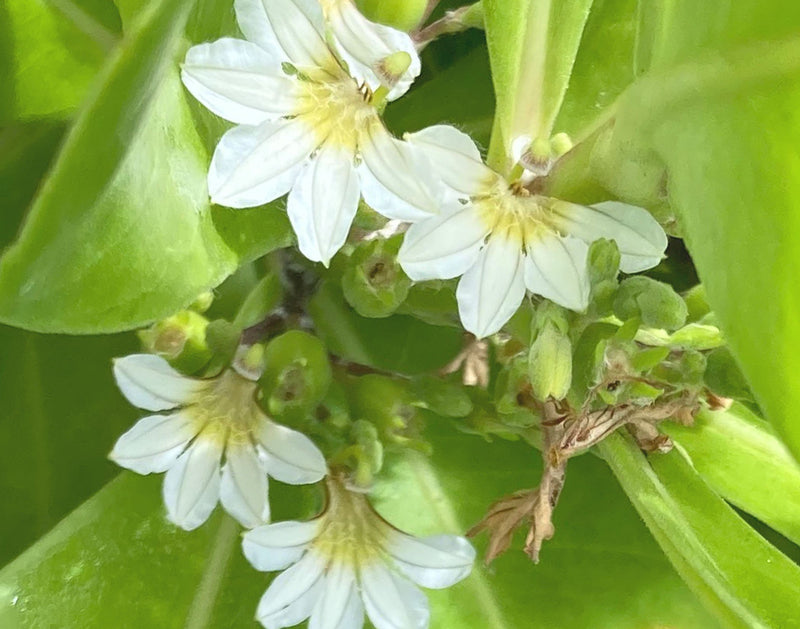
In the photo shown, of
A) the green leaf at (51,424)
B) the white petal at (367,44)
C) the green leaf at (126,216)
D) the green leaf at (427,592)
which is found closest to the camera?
the green leaf at (126,216)

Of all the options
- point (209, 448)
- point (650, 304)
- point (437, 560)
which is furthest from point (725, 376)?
point (209, 448)

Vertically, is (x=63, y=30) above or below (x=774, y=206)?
below

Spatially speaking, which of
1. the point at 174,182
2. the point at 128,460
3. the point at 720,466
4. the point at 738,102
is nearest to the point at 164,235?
the point at 174,182

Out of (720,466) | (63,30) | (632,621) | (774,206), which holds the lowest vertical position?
(632,621)

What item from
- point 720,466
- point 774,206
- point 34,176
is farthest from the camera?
point 34,176

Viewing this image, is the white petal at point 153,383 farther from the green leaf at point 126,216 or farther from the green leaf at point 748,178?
the green leaf at point 748,178

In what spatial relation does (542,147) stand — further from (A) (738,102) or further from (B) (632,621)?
(B) (632,621)

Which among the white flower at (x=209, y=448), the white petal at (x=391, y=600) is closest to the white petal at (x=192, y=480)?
the white flower at (x=209, y=448)
